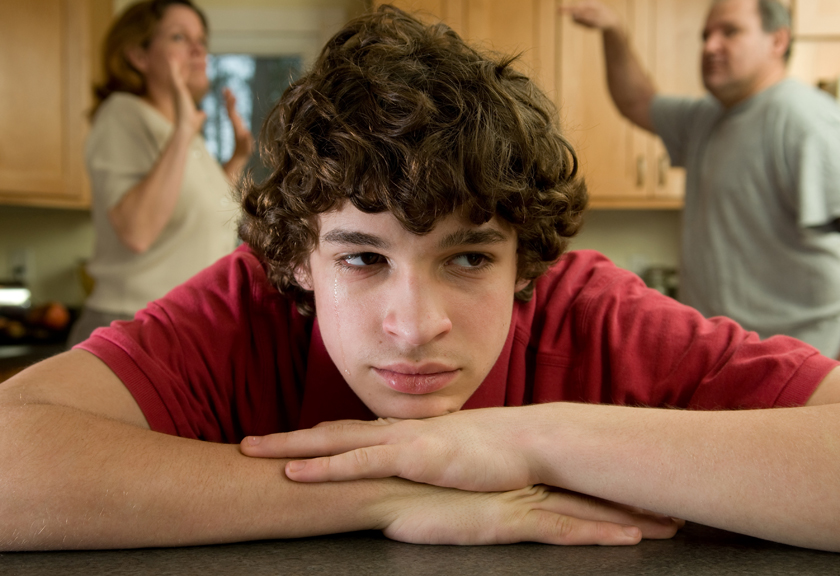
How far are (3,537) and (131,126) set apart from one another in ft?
5.10

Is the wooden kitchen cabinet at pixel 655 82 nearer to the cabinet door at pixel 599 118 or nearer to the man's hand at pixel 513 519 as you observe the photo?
the cabinet door at pixel 599 118

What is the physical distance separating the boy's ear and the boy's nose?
0.20m

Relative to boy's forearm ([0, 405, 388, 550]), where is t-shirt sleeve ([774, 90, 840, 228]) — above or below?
above

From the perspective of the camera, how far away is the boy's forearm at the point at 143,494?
0.65m

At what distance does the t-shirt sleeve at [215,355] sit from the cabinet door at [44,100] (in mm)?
2252

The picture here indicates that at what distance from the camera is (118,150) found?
76.9 inches

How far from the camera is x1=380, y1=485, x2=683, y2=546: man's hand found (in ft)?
2.17

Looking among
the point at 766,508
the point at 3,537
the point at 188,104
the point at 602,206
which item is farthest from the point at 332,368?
the point at 602,206

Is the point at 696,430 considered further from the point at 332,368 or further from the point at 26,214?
the point at 26,214

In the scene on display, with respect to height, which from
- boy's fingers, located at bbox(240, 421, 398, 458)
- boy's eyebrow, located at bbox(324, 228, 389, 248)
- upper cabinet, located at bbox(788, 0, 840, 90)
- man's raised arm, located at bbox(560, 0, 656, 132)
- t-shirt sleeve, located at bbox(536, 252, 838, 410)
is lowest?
boy's fingers, located at bbox(240, 421, 398, 458)

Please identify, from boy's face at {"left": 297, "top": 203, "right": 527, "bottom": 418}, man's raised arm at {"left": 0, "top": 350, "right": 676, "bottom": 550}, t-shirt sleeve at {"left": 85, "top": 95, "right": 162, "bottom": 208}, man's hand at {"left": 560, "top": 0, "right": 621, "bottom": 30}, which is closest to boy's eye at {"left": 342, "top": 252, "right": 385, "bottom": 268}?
boy's face at {"left": 297, "top": 203, "right": 527, "bottom": 418}

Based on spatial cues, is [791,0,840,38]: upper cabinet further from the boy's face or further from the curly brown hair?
the boy's face

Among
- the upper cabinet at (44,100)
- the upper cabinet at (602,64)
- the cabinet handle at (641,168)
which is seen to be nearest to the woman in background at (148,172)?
the upper cabinet at (44,100)

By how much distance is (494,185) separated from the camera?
2.61 feet
